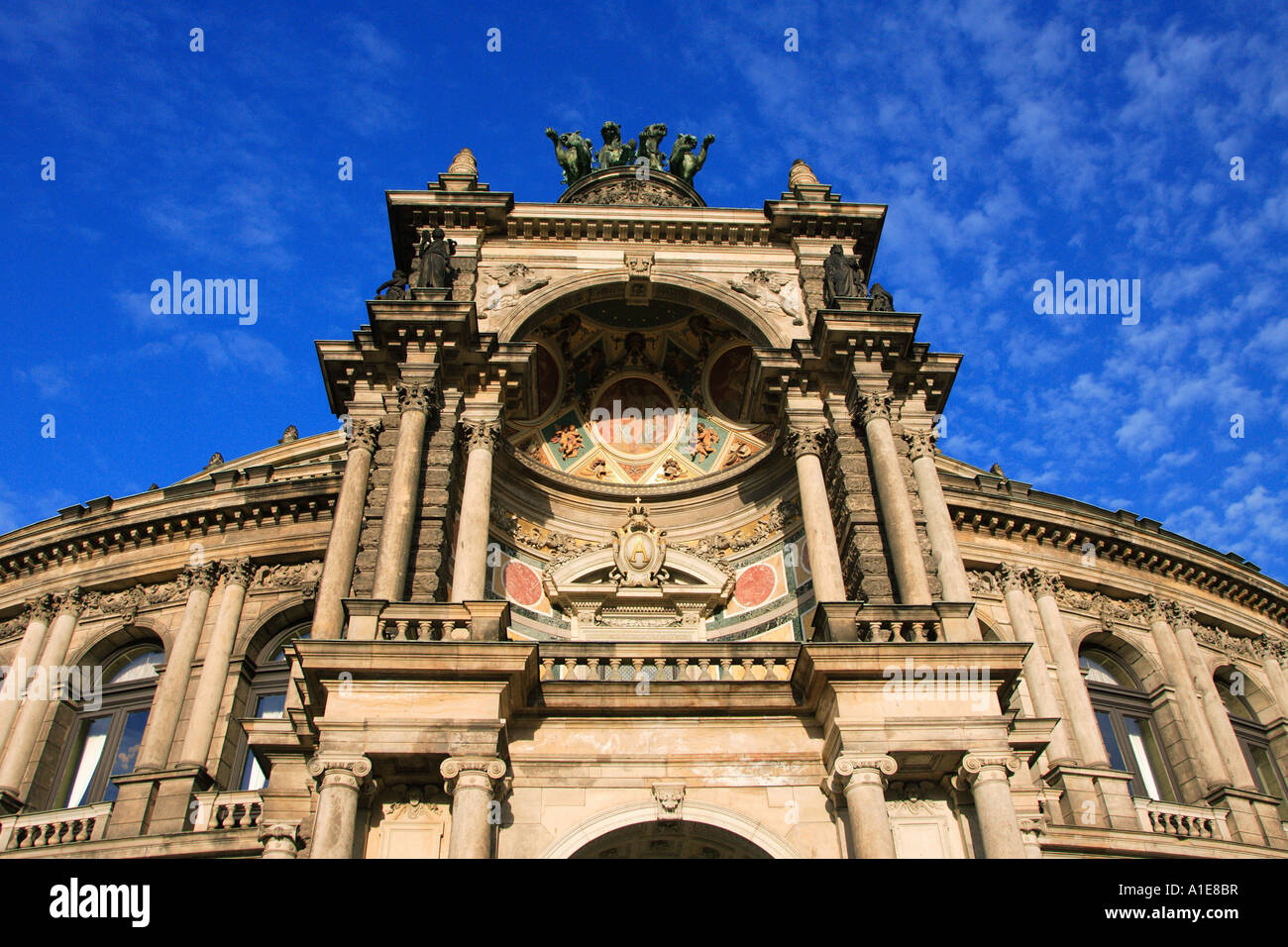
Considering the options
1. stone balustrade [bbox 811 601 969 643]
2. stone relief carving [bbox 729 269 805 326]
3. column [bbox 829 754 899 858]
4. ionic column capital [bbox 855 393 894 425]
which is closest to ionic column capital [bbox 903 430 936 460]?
ionic column capital [bbox 855 393 894 425]

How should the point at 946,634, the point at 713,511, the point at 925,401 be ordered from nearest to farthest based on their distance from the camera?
1. the point at 946,634
2. the point at 925,401
3. the point at 713,511

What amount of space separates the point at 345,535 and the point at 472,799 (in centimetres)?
526

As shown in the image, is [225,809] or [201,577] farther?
[201,577]

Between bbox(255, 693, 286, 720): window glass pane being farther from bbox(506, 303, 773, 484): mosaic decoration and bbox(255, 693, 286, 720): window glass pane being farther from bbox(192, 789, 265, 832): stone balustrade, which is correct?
bbox(506, 303, 773, 484): mosaic decoration

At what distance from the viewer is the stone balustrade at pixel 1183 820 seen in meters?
20.1

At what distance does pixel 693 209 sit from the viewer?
21.9 metres

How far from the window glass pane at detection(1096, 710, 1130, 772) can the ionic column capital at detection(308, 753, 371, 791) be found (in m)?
16.2

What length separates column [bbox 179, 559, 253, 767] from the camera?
63.9 feet

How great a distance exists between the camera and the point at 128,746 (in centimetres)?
2111

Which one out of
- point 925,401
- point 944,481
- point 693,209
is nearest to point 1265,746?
point 944,481

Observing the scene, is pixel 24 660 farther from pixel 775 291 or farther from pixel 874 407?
pixel 874 407

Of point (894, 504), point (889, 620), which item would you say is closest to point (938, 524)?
point (894, 504)

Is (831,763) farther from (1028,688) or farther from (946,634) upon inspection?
(1028,688)
